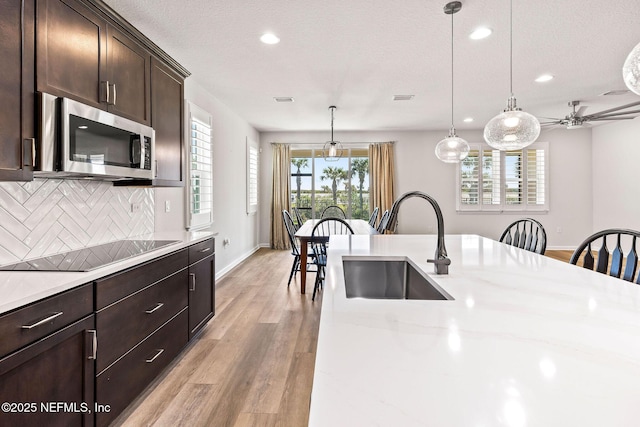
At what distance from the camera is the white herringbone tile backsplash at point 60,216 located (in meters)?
1.83

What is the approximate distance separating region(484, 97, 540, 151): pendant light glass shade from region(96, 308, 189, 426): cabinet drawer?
91.4 inches

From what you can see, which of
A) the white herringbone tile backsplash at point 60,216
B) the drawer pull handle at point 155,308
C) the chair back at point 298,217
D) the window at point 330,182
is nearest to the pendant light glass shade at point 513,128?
the drawer pull handle at point 155,308

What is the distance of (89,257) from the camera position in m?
1.93

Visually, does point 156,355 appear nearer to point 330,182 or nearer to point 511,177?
point 330,182

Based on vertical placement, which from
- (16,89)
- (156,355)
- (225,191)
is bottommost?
(156,355)

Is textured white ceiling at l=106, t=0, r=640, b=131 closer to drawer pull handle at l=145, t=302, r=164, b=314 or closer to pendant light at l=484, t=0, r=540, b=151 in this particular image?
pendant light at l=484, t=0, r=540, b=151

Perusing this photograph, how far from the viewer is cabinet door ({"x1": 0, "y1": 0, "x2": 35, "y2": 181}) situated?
4.84 feet

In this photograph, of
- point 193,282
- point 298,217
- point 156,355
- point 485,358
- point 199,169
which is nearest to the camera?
point 485,358

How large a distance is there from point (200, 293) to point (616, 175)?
287 inches

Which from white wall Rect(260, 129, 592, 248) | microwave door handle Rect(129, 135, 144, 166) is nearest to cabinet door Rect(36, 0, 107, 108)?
microwave door handle Rect(129, 135, 144, 166)

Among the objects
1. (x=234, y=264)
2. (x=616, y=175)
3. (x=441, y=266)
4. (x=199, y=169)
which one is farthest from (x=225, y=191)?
(x=616, y=175)

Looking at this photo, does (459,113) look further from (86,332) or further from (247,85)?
(86,332)

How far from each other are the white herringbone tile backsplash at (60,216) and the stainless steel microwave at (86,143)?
0.18m

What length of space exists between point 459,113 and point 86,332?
567cm
